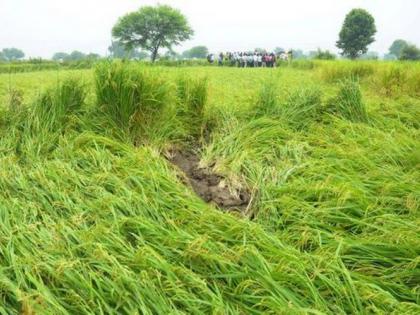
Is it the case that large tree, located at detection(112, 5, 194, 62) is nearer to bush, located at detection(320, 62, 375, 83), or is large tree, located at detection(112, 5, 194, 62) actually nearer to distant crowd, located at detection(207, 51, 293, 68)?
distant crowd, located at detection(207, 51, 293, 68)

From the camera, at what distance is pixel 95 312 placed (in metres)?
2.00

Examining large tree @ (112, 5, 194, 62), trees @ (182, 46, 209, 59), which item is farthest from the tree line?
trees @ (182, 46, 209, 59)

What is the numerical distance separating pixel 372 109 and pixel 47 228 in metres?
4.12

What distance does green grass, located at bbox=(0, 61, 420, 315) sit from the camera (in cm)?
213

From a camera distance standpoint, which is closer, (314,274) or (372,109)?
(314,274)

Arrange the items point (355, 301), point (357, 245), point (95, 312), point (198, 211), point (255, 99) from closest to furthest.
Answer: point (95, 312) < point (355, 301) < point (357, 245) < point (198, 211) < point (255, 99)

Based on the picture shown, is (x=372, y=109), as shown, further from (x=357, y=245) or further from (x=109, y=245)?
Answer: (x=109, y=245)

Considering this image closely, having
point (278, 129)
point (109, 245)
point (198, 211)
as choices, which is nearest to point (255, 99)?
point (278, 129)

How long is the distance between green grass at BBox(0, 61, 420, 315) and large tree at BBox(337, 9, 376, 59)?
1757 inches

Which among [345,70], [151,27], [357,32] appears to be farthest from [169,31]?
[345,70]

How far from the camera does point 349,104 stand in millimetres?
5109

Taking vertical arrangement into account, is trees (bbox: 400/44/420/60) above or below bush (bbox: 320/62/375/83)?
above

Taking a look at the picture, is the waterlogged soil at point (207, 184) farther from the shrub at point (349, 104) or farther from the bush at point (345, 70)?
the bush at point (345, 70)

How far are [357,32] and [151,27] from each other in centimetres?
2278
